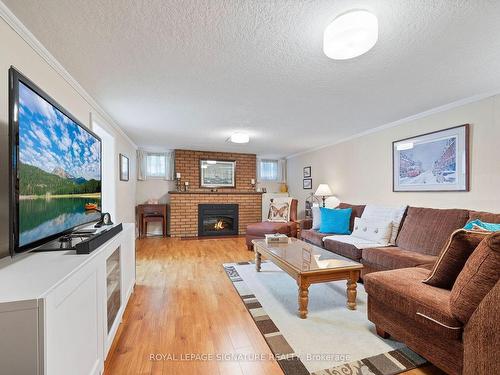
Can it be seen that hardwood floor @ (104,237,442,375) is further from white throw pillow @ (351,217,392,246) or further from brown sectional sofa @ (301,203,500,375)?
white throw pillow @ (351,217,392,246)

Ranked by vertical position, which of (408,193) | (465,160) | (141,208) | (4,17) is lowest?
(141,208)

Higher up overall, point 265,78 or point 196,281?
point 265,78

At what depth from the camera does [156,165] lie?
5.90 m

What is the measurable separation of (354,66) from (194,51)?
1258mm

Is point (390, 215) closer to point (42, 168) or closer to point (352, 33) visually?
point (352, 33)

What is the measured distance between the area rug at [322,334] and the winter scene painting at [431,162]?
171 cm

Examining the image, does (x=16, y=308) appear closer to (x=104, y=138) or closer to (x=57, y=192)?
(x=57, y=192)

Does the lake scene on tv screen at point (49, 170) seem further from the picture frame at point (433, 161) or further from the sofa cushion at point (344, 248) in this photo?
the picture frame at point (433, 161)

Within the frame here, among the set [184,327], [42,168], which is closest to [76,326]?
[42,168]

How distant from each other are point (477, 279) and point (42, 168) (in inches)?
87.2

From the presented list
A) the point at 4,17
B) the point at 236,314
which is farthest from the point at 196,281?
the point at 4,17

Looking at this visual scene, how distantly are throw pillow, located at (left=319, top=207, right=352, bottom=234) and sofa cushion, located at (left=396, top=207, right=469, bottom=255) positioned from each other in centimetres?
85

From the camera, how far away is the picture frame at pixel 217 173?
5965mm

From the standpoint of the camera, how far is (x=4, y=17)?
130cm
